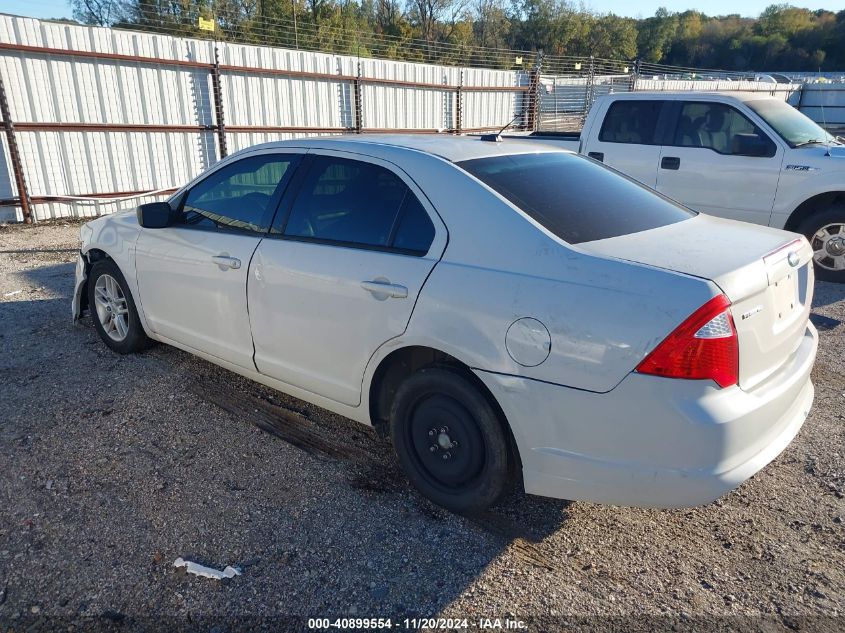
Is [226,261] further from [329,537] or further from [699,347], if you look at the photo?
[699,347]

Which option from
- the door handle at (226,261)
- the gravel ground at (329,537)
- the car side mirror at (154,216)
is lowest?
the gravel ground at (329,537)

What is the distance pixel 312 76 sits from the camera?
13.2m

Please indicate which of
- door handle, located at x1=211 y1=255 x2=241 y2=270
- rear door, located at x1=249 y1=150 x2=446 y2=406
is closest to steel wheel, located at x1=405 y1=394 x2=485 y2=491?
rear door, located at x1=249 y1=150 x2=446 y2=406

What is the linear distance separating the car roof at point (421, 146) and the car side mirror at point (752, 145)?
13.9 ft

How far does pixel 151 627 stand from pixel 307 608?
1.85 ft

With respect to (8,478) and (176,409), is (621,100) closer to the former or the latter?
(176,409)

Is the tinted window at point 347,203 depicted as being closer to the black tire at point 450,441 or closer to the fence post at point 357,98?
the black tire at point 450,441

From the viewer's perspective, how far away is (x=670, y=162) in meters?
7.41

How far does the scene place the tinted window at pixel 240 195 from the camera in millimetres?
3631

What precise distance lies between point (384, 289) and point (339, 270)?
34cm

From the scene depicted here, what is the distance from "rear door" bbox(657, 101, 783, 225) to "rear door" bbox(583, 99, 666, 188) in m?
0.16

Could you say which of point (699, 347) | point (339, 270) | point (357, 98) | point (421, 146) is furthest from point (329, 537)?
point (357, 98)

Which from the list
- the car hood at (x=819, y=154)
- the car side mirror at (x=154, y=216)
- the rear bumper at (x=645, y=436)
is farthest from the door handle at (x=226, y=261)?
the car hood at (x=819, y=154)

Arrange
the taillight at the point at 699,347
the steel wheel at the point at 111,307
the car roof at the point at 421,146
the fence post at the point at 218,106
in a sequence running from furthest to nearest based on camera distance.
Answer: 1. the fence post at the point at 218,106
2. the steel wheel at the point at 111,307
3. the car roof at the point at 421,146
4. the taillight at the point at 699,347
